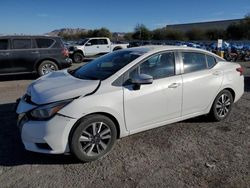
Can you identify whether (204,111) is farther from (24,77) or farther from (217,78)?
(24,77)

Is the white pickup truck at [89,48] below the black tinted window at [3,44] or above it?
below

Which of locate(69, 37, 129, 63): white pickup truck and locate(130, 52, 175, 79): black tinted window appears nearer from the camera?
locate(130, 52, 175, 79): black tinted window

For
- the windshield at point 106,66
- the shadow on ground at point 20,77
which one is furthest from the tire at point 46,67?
the windshield at point 106,66

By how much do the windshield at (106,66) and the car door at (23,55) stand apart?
649cm

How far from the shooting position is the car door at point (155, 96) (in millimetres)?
4082

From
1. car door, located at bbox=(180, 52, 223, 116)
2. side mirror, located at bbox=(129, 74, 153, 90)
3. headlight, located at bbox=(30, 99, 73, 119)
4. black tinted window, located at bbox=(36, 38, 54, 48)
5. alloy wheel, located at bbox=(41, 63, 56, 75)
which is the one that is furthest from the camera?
alloy wheel, located at bbox=(41, 63, 56, 75)

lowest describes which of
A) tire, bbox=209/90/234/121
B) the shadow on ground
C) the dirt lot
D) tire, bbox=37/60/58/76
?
the dirt lot

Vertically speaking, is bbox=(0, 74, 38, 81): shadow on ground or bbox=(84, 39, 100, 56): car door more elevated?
bbox=(84, 39, 100, 56): car door

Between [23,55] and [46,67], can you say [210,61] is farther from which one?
[23,55]

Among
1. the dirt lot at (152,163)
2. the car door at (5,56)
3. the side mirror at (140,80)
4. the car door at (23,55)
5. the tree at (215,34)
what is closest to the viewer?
the dirt lot at (152,163)

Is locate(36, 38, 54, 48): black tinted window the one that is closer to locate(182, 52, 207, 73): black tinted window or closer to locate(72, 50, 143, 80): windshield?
locate(72, 50, 143, 80): windshield

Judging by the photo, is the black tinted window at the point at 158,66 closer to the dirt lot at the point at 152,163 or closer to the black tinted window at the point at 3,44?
the dirt lot at the point at 152,163

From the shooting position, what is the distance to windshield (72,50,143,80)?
14.0 ft

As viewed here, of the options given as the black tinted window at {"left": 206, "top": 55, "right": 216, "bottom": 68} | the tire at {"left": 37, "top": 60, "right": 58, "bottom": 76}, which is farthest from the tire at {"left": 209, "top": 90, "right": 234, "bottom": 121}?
the tire at {"left": 37, "top": 60, "right": 58, "bottom": 76}
